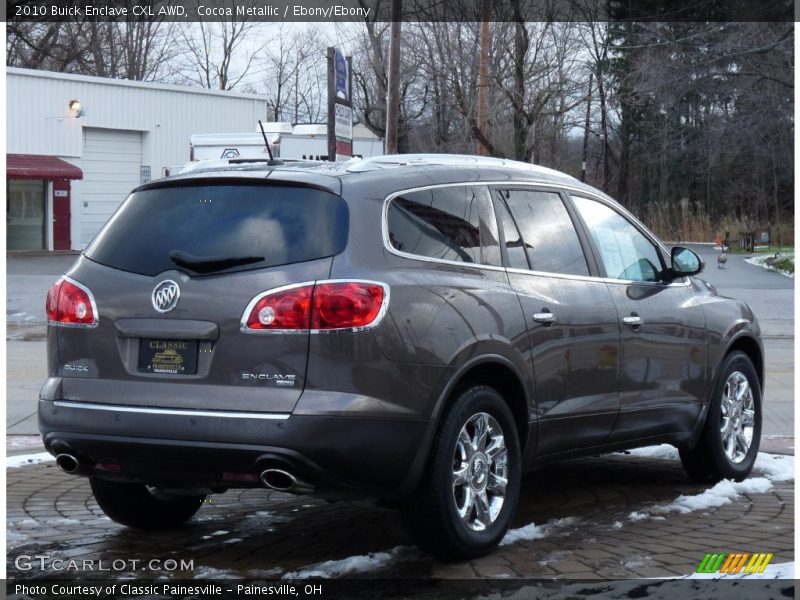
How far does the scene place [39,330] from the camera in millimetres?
19047

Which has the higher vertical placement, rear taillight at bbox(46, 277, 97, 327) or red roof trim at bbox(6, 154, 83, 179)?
red roof trim at bbox(6, 154, 83, 179)

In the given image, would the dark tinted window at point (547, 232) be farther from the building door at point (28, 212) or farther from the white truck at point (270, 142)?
the building door at point (28, 212)

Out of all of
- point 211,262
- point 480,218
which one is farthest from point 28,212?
point 211,262

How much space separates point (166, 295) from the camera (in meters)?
5.08

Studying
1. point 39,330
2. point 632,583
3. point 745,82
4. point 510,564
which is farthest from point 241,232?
point 745,82

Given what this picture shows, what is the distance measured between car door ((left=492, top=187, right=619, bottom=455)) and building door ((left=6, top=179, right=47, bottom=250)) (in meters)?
37.1

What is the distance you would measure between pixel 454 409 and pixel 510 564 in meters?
0.72

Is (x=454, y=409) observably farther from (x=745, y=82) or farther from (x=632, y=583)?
(x=745, y=82)

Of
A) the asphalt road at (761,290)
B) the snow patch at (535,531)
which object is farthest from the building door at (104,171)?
the snow patch at (535,531)

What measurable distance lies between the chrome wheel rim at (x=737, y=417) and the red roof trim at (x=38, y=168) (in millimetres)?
34547

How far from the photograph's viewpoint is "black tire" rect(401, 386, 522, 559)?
509 centimetres

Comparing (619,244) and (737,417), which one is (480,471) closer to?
(619,244)

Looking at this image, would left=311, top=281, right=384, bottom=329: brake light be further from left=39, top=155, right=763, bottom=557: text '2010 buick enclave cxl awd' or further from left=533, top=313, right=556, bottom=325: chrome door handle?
left=533, top=313, right=556, bottom=325: chrome door handle

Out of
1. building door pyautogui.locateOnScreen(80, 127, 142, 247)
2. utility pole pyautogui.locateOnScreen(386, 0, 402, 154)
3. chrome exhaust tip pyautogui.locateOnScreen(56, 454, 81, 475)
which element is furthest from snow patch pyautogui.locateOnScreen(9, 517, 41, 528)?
building door pyautogui.locateOnScreen(80, 127, 142, 247)
